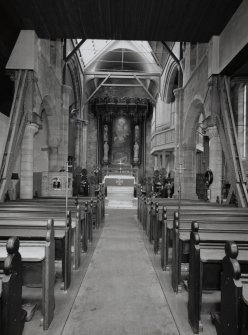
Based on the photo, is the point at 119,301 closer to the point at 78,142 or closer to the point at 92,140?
the point at 78,142

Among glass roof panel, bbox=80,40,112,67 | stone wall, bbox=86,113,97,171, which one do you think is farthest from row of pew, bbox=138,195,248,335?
stone wall, bbox=86,113,97,171

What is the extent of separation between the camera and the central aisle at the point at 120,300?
3045mm

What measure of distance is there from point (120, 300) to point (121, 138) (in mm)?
22101

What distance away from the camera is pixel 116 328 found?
3.03 metres

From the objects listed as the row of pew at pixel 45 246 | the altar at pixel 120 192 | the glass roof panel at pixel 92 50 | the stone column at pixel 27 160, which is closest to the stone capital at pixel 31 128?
the stone column at pixel 27 160

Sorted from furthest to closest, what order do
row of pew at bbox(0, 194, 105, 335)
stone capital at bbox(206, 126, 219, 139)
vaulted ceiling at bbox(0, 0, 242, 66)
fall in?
stone capital at bbox(206, 126, 219, 139) → vaulted ceiling at bbox(0, 0, 242, 66) → row of pew at bbox(0, 194, 105, 335)

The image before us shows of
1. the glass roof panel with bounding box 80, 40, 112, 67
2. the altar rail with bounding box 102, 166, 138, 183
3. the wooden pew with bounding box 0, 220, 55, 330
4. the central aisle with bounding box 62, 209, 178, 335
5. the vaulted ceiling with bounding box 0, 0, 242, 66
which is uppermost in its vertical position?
the glass roof panel with bounding box 80, 40, 112, 67

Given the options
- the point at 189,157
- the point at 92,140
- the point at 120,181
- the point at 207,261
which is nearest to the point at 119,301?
the point at 207,261

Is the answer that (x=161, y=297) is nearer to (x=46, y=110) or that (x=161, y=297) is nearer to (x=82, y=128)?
(x=46, y=110)

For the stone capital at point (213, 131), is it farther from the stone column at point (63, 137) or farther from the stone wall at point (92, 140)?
the stone wall at point (92, 140)

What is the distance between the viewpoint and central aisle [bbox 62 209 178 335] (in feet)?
A: 9.99

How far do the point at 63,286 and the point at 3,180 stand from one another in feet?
15.1

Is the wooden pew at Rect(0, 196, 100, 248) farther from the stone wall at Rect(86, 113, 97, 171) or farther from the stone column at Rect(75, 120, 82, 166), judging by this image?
the stone wall at Rect(86, 113, 97, 171)

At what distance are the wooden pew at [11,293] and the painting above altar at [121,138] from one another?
22898mm
